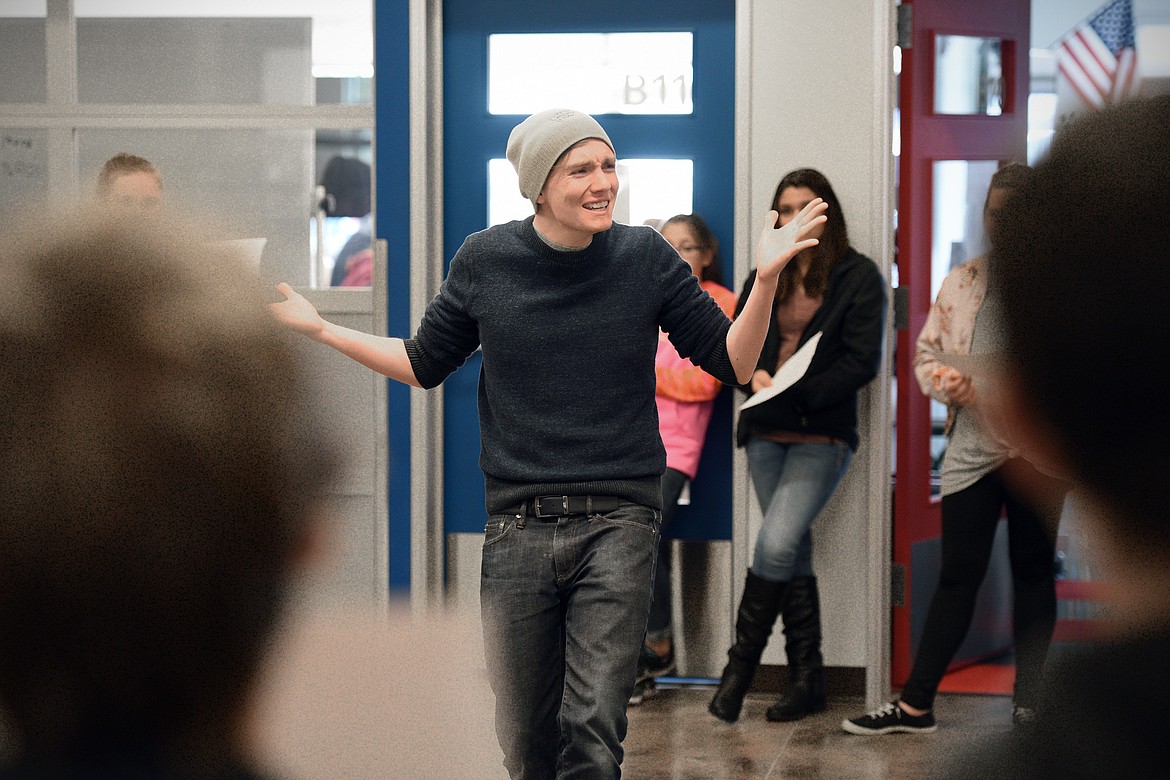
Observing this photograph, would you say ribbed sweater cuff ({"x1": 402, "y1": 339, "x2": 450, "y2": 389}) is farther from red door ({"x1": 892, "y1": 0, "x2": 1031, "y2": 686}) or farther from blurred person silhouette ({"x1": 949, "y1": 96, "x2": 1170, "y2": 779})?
red door ({"x1": 892, "y1": 0, "x2": 1031, "y2": 686})

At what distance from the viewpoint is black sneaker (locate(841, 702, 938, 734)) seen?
146 inches

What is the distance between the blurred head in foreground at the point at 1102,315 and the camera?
1.61 feet

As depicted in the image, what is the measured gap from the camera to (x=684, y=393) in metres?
4.09

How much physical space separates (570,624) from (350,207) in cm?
246

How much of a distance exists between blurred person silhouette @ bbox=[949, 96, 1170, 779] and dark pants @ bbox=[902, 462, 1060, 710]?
315 centimetres

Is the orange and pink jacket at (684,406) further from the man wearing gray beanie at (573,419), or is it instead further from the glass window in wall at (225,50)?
the man wearing gray beanie at (573,419)

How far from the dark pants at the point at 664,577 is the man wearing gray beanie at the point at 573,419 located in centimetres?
174

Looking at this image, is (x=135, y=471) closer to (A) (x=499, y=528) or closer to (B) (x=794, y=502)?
(A) (x=499, y=528)

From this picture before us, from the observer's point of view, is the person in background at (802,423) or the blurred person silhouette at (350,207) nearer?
the person in background at (802,423)

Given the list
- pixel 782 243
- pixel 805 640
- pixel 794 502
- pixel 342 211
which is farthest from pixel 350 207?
pixel 782 243

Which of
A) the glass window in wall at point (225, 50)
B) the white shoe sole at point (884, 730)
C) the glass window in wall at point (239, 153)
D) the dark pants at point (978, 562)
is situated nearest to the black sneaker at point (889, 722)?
the white shoe sole at point (884, 730)

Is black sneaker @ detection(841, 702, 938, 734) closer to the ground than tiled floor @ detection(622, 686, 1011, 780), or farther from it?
farther from it

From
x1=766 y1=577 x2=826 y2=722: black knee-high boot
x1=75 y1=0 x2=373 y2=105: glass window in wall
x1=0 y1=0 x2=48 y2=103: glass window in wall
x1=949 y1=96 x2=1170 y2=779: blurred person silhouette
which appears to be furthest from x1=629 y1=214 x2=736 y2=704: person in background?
x1=949 y1=96 x2=1170 y2=779: blurred person silhouette

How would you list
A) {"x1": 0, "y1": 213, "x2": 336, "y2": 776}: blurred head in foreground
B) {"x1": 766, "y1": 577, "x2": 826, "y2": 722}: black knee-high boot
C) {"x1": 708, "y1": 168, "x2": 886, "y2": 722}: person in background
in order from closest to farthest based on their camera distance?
{"x1": 0, "y1": 213, "x2": 336, "y2": 776}: blurred head in foreground < {"x1": 708, "y1": 168, "x2": 886, "y2": 722}: person in background < {"x1": 766, "y1": 577, "x2": 826, "y2": 722}: black knee-high boot
